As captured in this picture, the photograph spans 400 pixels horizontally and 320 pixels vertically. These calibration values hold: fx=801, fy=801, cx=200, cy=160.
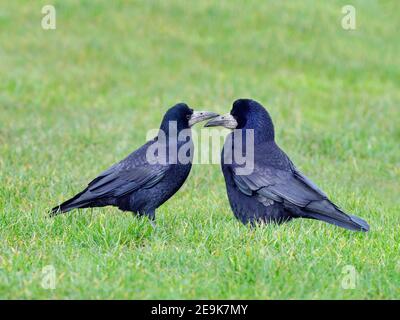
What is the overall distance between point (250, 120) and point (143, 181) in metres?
1.10

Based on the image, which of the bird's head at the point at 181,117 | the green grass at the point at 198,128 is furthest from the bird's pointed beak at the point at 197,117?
the green grass at the point at 198,128

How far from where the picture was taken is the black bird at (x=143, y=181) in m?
6.78

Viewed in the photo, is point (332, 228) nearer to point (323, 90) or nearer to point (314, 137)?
point (314, 137)

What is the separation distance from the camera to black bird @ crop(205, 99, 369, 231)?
6.43 meters

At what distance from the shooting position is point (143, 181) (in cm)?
678

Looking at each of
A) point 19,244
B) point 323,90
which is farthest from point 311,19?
point 19,244

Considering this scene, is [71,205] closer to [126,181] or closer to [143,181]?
[126,181]

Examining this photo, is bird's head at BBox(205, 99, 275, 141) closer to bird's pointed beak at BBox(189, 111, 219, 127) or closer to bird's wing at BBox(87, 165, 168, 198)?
bird's pointed beak at BBox(189, 111, 219, 127)

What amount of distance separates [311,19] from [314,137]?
8044 mm

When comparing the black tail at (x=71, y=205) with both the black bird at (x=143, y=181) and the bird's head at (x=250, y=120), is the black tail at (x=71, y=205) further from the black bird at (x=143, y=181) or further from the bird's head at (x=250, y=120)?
the bird's head at (x=250, y=120)

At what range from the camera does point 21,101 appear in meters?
13.3

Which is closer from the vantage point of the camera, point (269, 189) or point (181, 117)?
point (269, 189)

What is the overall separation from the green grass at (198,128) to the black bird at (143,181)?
186mm

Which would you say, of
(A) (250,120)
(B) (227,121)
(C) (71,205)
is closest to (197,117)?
(B) (227,121)
